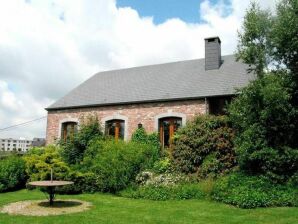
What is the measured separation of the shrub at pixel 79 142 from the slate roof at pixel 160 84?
1.69 metres

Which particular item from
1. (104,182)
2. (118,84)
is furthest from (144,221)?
(118,84)

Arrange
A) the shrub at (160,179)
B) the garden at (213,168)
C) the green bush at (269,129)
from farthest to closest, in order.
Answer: the shrub at (160,179) → the green bush at (269,129) → the garden at (213,168)

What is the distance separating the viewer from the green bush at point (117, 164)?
1313 cm

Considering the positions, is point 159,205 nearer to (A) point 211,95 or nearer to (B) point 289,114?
(B) point 289,114

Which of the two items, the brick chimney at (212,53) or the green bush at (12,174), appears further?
the brick chimney at (212,53)

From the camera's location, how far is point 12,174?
15000 mm

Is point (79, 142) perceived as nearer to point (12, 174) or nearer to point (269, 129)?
point (12, 174)

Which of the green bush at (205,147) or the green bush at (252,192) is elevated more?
the green bush at (205,147)

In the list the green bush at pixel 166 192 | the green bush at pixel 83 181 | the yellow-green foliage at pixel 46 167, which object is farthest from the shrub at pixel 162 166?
the yellow-green foliage at pixel 46 167

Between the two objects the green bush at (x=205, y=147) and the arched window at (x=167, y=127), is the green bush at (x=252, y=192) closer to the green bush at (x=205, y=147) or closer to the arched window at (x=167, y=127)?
the green bush at (x=205, y=147)

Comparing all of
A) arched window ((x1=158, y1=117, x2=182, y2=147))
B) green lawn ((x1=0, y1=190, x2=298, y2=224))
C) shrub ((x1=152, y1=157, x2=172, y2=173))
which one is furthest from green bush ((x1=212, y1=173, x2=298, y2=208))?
arched window ((x1=158, y1=117, x2=182, y2=147))

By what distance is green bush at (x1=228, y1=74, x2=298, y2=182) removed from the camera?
10797 mm

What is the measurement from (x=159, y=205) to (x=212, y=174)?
127 inches

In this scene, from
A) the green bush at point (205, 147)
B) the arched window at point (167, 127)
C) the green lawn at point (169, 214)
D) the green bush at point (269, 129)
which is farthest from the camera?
the arched window at point (167, 127)
